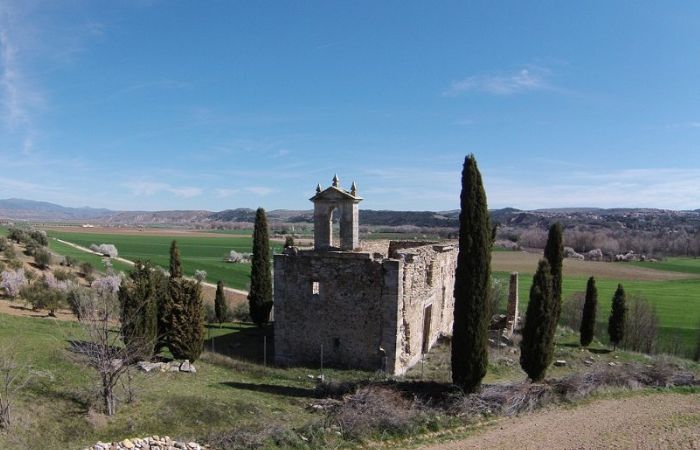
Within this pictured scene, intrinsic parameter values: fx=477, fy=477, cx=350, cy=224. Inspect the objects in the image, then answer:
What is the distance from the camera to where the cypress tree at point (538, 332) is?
674 inches

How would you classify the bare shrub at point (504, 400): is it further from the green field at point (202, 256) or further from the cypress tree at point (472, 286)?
the green field at point (202, 256)

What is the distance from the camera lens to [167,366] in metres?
16.6

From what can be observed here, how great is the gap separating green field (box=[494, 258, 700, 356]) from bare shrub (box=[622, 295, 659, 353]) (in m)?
0.98

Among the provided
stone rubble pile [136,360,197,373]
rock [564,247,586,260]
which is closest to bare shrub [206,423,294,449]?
stone rubble pile [136,360,197,373]

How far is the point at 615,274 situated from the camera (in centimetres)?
5775

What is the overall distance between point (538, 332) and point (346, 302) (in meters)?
7.11

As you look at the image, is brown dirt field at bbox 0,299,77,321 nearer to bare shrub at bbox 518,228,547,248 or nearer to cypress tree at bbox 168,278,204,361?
cypress tree at bbox 168,278,204,361

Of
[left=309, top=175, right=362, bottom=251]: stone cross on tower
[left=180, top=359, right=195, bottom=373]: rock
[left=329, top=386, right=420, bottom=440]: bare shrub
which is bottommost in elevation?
[left=329, top=386, right=420, bottom=440]: bare shrub

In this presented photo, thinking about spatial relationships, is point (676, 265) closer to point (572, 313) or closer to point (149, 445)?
point (572, 313)

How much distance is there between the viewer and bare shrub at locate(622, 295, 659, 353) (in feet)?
100

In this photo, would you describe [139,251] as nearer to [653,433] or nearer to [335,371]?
[335,371]

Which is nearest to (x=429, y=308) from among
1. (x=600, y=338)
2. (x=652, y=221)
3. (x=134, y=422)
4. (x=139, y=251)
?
(x=134, y=422)

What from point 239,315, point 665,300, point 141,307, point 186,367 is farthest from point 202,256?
point 665,300

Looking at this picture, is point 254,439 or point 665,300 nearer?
point 254,439
